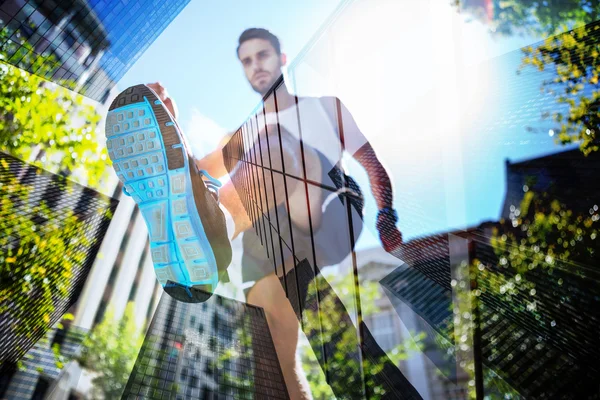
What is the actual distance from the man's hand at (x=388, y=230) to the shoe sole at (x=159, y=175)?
2.98 m

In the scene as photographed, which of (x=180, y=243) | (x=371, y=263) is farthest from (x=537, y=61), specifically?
(x=180, y=243)

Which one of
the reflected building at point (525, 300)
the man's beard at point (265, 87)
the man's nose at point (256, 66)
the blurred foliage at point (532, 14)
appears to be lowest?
the reflected building at point (525, 300)

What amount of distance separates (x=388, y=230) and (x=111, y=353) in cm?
610

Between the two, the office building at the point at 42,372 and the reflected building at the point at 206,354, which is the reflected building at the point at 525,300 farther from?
the office building at the point at 42,372

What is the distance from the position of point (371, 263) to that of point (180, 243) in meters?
3.10

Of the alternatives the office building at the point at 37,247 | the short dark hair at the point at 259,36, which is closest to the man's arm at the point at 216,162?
the short dark hair at the point at 259,36

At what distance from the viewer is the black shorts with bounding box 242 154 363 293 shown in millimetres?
3896

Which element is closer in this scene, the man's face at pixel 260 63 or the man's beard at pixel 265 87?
the man's face at pixel 260 63

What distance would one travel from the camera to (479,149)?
265 centimetres

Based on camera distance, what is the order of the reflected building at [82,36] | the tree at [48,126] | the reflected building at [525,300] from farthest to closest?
1. the reflected building at [82,36]
2. the tree at [48,126]
3. the reflected building at [525,300]

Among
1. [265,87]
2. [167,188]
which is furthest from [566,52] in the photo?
[167,188]

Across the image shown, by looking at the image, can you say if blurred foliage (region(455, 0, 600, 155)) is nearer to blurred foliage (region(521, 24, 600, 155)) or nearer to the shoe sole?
blurred foliage (region(521, 24, 600, 155))

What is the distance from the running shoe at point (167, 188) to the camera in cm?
486

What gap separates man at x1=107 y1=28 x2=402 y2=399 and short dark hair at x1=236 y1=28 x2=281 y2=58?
0.05 ft
